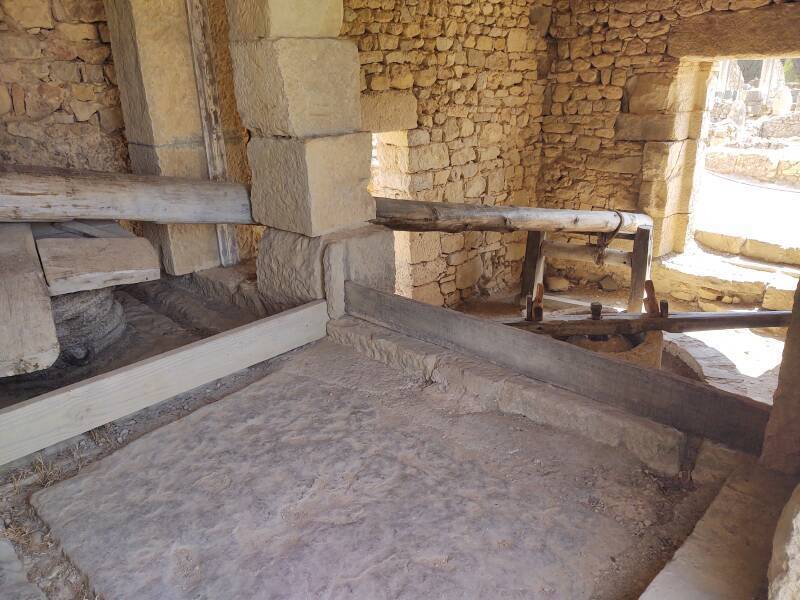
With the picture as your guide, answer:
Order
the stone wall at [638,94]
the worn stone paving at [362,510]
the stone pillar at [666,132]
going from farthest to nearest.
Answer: the stone pillar at [666,132]
the stone wall at [638,94]
the worn stone paving at [362,510]

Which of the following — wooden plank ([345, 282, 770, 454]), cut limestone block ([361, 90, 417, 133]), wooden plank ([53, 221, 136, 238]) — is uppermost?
cut limestone block ([361, 90, 417, 133])

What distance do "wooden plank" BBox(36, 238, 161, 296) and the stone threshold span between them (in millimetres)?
917

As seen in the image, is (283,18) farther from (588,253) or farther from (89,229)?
(588,253)

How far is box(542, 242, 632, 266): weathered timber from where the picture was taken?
228 inches

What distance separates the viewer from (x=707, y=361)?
17.7 ft

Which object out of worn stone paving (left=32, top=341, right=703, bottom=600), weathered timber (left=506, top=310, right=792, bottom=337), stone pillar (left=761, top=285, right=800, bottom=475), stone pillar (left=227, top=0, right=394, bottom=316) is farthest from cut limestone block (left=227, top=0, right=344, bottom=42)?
weathered timber (left=506, top=310, right=792, bottom=337)

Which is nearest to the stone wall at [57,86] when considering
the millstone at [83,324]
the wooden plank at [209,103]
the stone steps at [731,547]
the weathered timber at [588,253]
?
the wooden plank at [209,103]

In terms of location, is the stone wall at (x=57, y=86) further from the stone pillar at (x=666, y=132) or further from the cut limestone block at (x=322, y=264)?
the stone pillar at (x=666, y=132)

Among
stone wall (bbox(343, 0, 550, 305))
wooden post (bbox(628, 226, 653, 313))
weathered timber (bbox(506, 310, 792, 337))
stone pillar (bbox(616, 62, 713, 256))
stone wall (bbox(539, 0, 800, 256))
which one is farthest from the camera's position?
stone pillar (bbox(616, 62, 713, 256))

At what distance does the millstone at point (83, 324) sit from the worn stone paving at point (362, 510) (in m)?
1.00

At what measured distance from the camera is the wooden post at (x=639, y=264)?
566 centimetres

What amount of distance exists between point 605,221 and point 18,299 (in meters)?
4.72

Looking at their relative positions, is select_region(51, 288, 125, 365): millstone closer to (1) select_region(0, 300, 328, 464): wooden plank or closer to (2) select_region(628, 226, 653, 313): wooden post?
(1) select_region(0, 300, 328, 464): wooden plank

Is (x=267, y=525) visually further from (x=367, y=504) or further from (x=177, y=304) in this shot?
(x=177, y=304)
